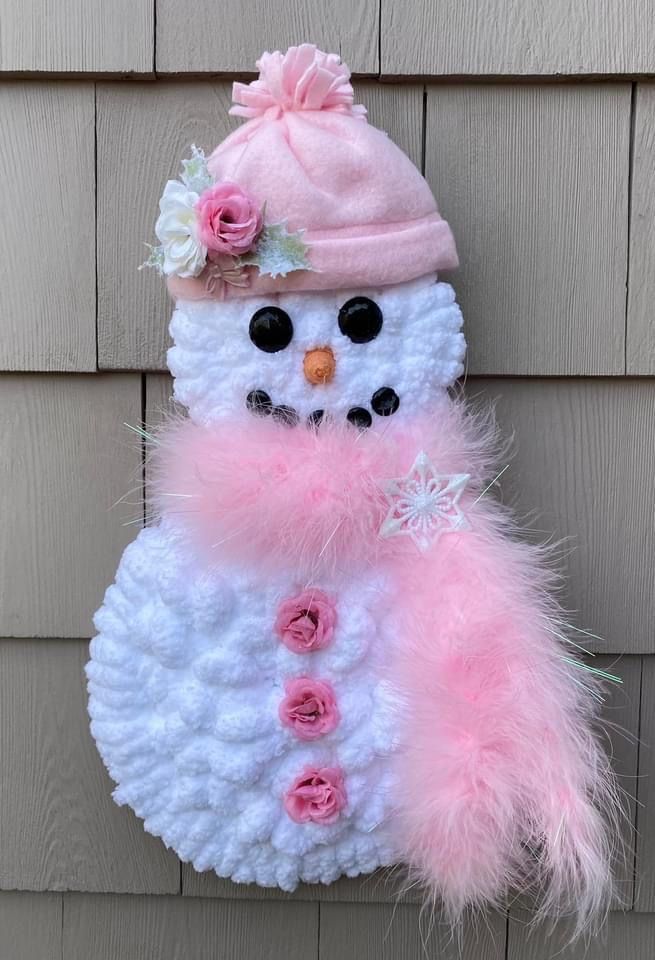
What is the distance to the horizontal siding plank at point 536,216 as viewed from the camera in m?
0.85

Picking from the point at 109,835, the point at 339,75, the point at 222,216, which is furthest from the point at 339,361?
the point at 109,835

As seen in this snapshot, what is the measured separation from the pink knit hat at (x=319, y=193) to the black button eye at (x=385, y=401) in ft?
0.33

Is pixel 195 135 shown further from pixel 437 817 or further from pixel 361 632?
pixel 437 817

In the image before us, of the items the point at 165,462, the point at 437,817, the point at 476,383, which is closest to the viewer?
the point at 437,817

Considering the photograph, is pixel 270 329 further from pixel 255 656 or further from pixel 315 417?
pixel 255 656

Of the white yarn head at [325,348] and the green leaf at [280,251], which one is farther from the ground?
the green leaf at [280,251]

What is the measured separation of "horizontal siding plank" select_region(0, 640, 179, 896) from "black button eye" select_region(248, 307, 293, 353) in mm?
432

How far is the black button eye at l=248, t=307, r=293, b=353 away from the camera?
0.73m

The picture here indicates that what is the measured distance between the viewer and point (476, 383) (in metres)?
0.88

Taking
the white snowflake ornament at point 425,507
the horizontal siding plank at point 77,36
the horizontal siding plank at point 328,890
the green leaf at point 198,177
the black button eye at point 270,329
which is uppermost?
the horizontal siding plank at point 77,36

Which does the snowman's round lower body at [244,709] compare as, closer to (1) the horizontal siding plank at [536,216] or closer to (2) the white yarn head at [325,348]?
(2) the white yarn head at [325,348]

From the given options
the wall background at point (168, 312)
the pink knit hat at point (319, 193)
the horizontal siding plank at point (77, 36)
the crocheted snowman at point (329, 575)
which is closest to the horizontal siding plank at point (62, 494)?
the wall background at point (168, 312)

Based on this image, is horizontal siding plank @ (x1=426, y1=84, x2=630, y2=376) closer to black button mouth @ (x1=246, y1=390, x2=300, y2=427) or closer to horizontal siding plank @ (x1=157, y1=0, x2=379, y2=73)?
horizontal siding plank @ (x1=157, y1=0, x2=379, y2=73)

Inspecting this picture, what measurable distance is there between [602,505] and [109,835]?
2.25ft
